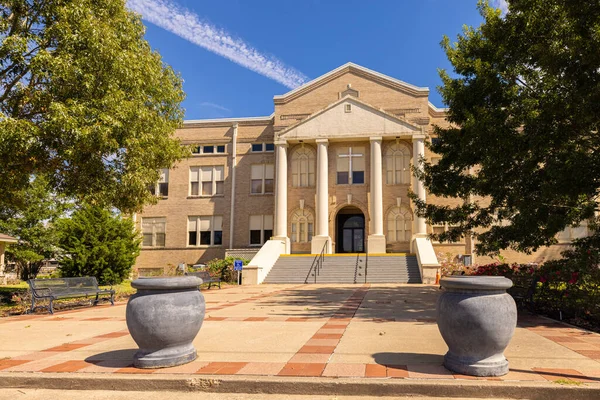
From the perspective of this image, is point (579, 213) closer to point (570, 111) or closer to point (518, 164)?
point (518, 164)

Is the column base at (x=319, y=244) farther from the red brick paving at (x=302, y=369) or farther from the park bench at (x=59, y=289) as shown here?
the red brick paving at (x=302, y=369)

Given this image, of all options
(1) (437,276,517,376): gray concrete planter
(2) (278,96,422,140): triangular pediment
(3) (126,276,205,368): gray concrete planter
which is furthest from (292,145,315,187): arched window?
(1) (437,276,517,376): gray concrete planter

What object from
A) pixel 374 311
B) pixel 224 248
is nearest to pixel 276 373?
pixel 374 311

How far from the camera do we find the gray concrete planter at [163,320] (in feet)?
18.6

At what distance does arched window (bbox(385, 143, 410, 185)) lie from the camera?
30.4m

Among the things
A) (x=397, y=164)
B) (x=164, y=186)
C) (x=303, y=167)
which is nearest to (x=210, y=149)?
(x=164, y=186)

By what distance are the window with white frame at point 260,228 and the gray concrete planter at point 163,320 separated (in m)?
26.9

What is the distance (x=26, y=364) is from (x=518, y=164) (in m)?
11.0

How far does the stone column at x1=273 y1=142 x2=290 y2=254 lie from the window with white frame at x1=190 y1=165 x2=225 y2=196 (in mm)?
5423

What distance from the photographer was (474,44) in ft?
42.7

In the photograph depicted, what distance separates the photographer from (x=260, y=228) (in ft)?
108

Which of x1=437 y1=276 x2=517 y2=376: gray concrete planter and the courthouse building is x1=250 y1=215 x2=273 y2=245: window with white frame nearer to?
the courthouse building

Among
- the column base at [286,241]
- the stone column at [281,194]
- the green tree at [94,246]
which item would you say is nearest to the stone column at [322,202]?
the column base at [286,241]

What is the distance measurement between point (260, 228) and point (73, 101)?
71.4 feet
